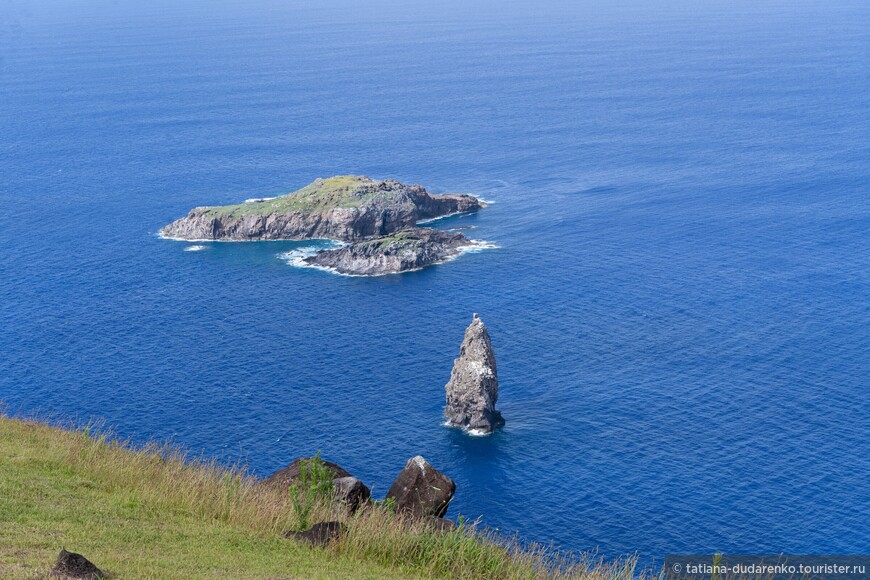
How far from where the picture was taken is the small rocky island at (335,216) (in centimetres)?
16262

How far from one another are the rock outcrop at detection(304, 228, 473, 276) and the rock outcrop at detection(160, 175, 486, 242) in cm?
A: 726

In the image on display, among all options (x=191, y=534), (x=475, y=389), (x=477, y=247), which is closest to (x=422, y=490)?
(x=191, y=534)

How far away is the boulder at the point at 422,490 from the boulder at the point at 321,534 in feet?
20.8

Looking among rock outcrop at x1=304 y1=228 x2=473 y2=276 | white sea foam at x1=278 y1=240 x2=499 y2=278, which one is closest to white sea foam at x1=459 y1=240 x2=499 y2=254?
white sea foam at x1=278 y1=240 x2=499 y2=278

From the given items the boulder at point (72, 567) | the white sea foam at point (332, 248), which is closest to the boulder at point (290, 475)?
the boulder at point (72, 567)

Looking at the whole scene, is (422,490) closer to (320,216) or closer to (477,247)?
(477,247)

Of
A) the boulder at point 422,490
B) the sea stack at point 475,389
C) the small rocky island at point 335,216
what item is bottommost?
the sea stack at point 475,389

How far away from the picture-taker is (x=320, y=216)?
543ft

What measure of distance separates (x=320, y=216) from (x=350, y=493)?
13105cm

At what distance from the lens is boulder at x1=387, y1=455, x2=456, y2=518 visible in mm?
38125

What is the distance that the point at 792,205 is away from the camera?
17075 cm

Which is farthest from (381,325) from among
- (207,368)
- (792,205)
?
(792,205)

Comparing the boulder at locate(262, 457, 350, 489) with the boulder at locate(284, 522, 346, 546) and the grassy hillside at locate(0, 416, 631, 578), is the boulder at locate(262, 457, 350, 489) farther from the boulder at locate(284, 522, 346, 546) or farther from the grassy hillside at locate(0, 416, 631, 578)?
the boulder at locate(284, 522, 346, 546)

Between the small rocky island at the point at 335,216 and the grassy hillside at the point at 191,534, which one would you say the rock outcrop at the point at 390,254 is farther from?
the grassy hillside at the point at 191,534
